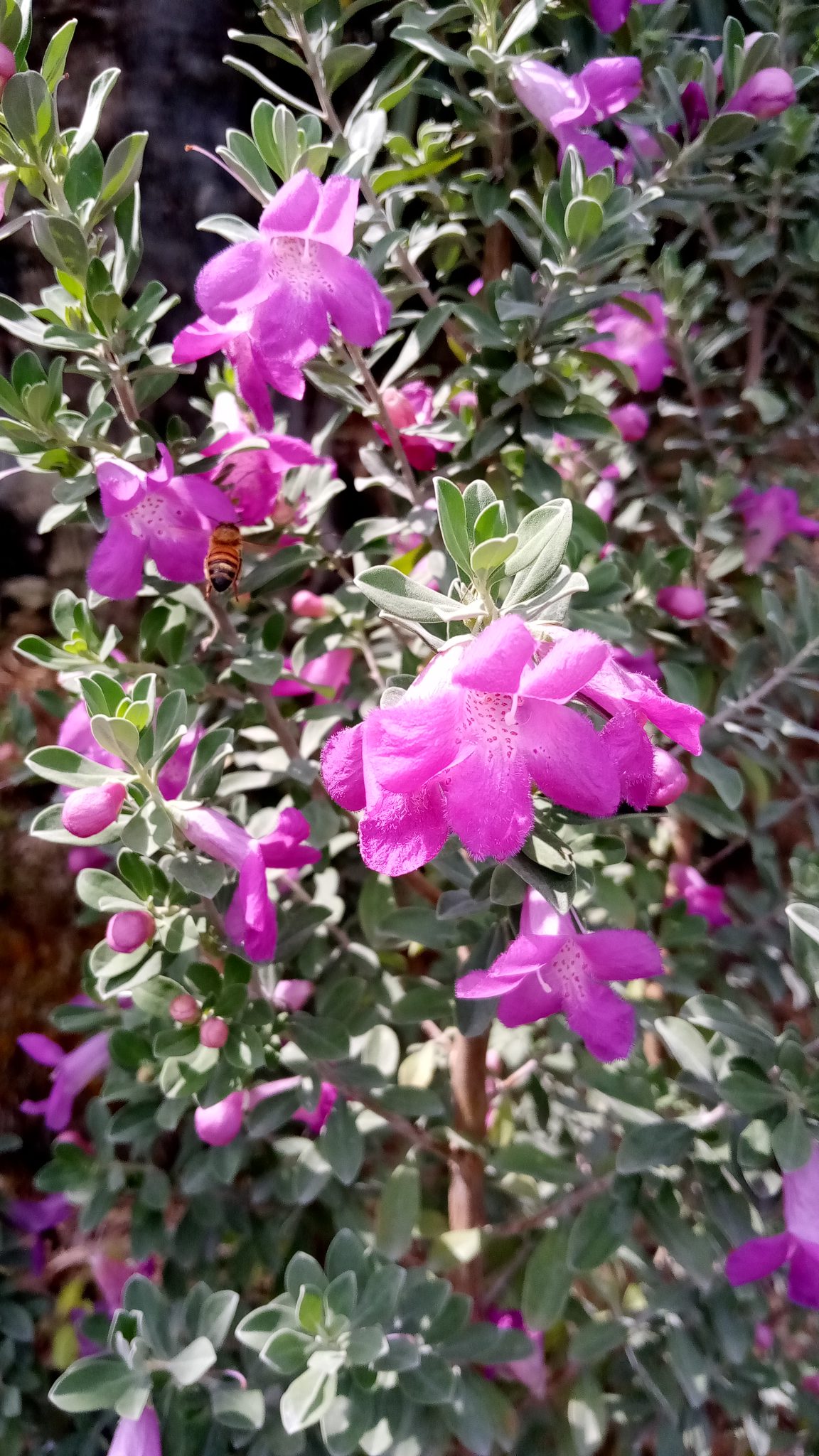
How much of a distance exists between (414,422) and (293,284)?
0.32 m

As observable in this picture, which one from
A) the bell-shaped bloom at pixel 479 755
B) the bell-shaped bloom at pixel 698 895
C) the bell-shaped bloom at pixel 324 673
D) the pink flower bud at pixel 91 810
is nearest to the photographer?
the bell-shaped bloom at pixel 479 755

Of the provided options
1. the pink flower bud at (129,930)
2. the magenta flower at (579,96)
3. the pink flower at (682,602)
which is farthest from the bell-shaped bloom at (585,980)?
the magenta flower at (579,96)

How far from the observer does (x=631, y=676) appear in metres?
0.59

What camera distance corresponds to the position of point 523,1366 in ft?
3.92

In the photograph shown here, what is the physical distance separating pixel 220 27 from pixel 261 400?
105cm

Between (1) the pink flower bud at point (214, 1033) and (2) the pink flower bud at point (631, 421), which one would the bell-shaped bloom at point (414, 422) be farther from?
(1) the pink flower bud at point (214, 1033)

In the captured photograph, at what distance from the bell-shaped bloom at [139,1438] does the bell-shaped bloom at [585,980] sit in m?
0.60

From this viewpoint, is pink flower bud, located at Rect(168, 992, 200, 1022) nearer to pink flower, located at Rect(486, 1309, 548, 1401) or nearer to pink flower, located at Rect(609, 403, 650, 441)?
pink flower, located at Rect(486, 1309, 548, 1401)

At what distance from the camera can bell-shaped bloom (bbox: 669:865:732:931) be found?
1514mm

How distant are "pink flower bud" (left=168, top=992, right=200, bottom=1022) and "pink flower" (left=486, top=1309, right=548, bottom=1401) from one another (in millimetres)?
639

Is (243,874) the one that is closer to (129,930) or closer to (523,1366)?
(129,930)

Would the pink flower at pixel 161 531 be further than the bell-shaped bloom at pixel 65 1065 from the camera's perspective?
No

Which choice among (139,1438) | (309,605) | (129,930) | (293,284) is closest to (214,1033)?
(129,930)

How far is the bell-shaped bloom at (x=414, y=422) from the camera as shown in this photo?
3.40 feet
